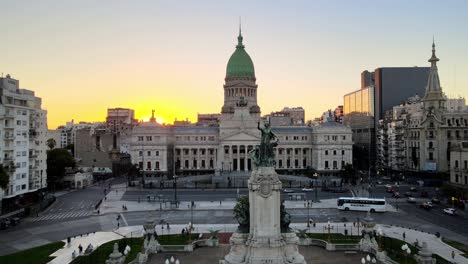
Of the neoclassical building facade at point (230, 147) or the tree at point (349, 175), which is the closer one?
the tree at point (349, 175)

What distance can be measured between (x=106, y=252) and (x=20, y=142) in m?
45.0

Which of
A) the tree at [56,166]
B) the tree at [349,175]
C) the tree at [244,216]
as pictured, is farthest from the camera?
the tree at [349,175]

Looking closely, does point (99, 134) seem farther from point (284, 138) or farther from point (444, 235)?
point (444, 235)

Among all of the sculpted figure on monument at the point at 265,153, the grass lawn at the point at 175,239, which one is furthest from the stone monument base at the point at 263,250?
the grass lawn at the point at 175,239

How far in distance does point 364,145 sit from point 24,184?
141 m

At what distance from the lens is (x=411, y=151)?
13712 cm

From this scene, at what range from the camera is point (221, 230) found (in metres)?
Result: 68.4

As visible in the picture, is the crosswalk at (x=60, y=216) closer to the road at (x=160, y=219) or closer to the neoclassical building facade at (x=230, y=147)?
the road at (x=160, y=219)

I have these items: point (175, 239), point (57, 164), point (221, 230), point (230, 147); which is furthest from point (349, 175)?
point (175, 239)

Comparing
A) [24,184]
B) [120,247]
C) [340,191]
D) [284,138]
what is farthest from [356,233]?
[284,138]

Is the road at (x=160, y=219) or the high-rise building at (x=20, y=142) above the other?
the high-rise building at (x=20, y=142)

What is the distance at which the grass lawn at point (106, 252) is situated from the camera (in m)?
51.3

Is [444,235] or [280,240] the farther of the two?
[444,235]

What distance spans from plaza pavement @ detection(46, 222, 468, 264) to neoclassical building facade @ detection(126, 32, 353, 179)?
76.2 meters
